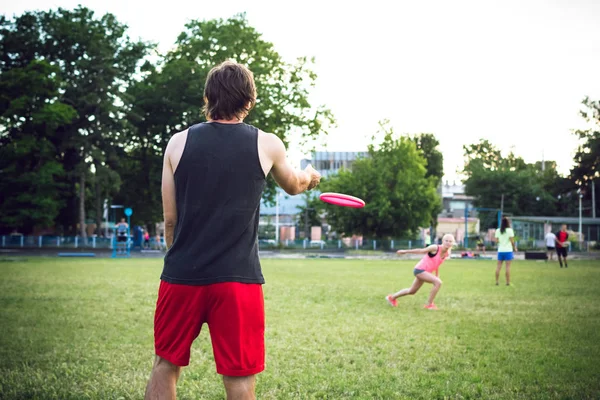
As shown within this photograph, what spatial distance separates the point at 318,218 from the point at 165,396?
8073cm

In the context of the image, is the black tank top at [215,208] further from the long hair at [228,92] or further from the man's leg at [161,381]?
the man's leg at [161,381]

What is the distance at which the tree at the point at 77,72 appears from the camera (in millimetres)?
46656

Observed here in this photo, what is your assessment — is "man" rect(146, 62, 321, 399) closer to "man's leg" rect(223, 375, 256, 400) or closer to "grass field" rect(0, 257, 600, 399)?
"man's leg" rect(223, 375, 256, 400)

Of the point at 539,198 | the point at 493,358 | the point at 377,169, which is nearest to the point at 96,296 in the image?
the point at 493,358

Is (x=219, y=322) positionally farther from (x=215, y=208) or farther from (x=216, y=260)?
(x=215, y=208)

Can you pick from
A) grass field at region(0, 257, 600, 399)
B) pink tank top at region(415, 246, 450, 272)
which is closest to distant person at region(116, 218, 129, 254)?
grass field at region(0, 257, 600, 399)

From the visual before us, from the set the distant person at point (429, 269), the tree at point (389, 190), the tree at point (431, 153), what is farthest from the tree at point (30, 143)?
the tree at point (431, 153)

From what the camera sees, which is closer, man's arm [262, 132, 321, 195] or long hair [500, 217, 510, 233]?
man's arm [262, 132, 321, 195]

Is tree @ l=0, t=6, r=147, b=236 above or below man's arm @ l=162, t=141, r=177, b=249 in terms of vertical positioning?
above

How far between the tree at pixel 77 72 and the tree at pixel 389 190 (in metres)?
24.9

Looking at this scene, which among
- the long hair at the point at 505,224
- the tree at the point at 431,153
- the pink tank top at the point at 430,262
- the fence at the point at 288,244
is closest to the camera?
the pink tank top at the point at 430,262

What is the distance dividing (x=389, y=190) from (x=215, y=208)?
61020 mm

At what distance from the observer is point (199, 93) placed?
45594mm

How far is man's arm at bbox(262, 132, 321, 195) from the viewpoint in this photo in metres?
3.62
